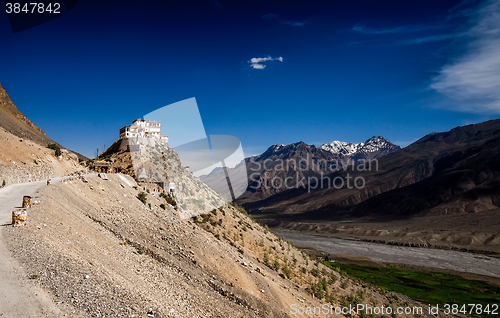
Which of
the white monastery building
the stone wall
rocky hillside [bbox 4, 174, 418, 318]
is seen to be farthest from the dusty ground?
the white monastery building

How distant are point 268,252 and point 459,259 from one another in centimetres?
8033

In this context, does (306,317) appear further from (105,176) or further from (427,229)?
(427,229)

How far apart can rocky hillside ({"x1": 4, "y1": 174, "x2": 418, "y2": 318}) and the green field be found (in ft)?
86.6

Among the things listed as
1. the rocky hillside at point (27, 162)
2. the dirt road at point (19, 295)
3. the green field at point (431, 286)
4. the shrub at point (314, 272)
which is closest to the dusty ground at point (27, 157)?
the rocky hillside at point (27, 162)

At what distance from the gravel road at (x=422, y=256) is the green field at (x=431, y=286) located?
9948 mm

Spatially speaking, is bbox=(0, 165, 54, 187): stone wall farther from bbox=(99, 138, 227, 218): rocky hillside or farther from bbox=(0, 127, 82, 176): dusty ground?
bbox=(99, 138, 227, 218): rocky hillside

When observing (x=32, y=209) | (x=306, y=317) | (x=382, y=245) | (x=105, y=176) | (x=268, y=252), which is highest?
(x=105, y=176)

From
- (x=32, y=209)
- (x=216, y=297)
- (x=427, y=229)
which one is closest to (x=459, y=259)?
(x=427, y=229)

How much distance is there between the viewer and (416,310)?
3291 cm

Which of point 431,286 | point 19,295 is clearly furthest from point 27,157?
point 431,286

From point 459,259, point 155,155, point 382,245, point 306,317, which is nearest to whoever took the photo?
point 306,317

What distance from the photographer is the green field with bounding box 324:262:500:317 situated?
158 ft

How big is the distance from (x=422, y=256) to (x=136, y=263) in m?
94.3

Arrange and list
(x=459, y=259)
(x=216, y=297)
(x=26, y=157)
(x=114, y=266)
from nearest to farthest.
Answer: (x=114, y=266)
(x=216, y=297)
(x=26, y=157)
(x=459, y=259)
